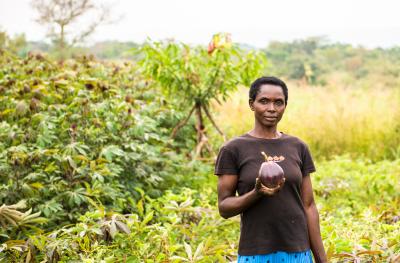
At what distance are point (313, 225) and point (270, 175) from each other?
1.45 ft

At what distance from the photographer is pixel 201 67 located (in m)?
5.91

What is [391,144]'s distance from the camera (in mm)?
7328

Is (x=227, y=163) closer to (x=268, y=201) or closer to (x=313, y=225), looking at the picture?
(x=268, y=201)

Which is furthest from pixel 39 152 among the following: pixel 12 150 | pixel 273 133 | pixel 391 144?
pixel 391 144

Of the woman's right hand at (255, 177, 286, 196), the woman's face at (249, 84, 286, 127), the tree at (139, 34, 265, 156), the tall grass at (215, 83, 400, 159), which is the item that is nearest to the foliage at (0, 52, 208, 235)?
the tree at (139, 34, 265, 156)

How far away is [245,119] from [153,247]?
4.51 meters

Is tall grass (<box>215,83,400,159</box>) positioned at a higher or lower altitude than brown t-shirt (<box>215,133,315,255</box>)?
lower

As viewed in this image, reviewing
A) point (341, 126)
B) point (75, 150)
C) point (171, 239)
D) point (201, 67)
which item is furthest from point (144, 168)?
point (341, 126)

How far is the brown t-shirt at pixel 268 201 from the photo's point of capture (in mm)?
1952

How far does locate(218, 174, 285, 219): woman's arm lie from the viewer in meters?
1.82

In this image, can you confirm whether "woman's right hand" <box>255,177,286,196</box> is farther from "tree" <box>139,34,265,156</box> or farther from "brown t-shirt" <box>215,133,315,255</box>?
"tree" <box>139,34,265,156</box>

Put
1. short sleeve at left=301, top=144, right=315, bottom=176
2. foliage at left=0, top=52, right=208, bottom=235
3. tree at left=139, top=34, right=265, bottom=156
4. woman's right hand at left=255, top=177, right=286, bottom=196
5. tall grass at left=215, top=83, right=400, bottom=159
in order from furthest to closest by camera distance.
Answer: tall grass at left=215, top=83, right=400, bottom=159 < tree at left=139, top=34, right=265, bottom=156 < foliage at left=0, top=52, right=208, bottom=235 < short sleeve at left=301, top=144, right=315, bottom=176 < woman's right hand at left=255, top=177, right=286, bottom=196

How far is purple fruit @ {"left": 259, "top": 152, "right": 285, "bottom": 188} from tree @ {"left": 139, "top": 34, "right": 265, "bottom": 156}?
3.86 meters

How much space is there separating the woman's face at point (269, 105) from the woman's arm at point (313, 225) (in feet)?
0.91
